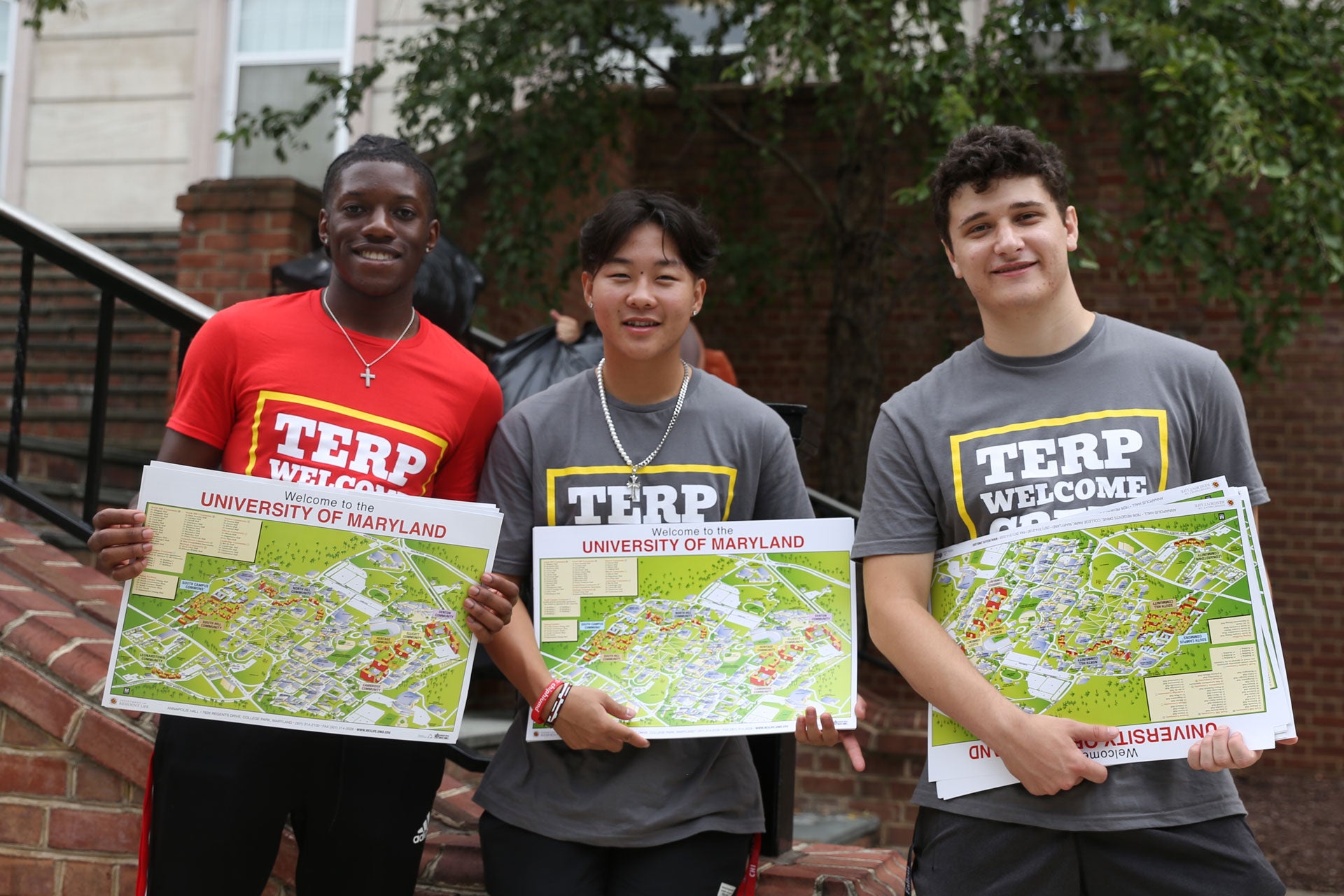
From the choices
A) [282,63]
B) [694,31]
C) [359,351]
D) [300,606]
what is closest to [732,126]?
[694,31]

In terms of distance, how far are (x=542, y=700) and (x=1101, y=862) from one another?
94cm

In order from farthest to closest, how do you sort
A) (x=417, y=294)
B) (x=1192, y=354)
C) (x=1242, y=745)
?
(x=417, y=294), (x=1192, y=354), (x=1242, y=745)

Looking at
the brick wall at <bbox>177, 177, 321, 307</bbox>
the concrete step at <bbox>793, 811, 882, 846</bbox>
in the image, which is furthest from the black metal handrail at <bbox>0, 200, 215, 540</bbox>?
the concrete step at <bbox>793, 811, 882, 846</bbox>

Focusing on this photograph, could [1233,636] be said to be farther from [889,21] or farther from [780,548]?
[889,21]

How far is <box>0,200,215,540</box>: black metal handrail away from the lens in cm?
321

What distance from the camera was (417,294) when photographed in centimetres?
380

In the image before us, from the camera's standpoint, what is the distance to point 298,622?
2109 millimetres

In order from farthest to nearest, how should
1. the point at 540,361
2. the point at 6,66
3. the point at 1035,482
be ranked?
the point at 6,66 → the point at 540,361 → the point at 1035,482

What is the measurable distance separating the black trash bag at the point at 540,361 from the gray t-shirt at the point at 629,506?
51.1 inches

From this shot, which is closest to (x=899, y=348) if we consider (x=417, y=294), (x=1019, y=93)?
(x=1019, y=93)

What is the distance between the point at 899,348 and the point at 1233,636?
626 cm

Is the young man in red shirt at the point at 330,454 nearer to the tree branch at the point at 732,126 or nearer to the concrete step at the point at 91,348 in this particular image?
the tree branch at the point at 732,126

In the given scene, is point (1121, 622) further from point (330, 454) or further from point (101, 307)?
point (101, 307)

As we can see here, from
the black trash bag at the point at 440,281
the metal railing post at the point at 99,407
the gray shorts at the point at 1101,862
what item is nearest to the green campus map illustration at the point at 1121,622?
the gray shorts at the point at 1101,862
